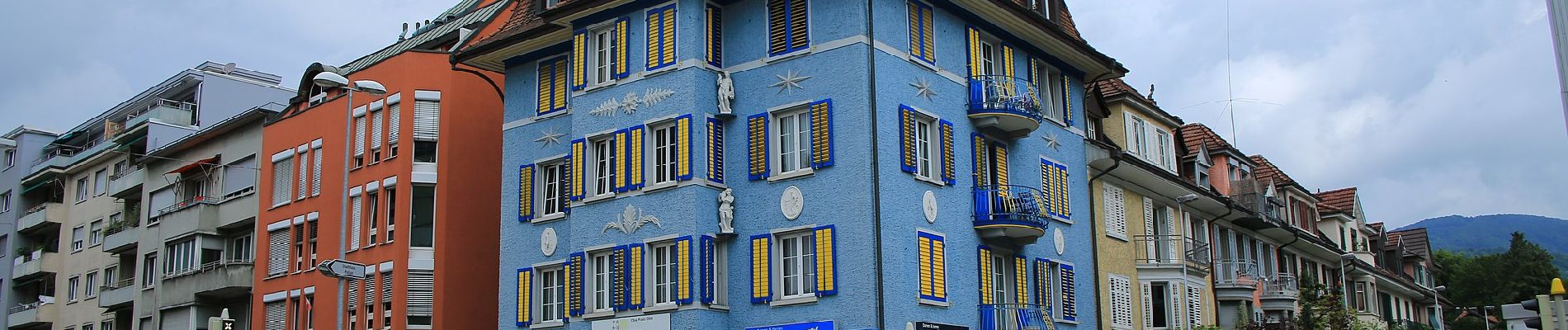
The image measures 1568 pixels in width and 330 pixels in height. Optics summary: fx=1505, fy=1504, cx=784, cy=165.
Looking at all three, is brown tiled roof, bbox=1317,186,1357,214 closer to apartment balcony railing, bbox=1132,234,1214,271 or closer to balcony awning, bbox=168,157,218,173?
apartment balcony railing, bbox=1132,234,1214,271

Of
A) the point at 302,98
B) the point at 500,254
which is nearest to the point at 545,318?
the point at 500,254

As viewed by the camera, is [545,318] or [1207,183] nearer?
[545,318]

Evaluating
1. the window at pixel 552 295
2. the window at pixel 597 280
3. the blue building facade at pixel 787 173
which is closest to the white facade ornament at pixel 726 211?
the blue building facade at pixel 787 173

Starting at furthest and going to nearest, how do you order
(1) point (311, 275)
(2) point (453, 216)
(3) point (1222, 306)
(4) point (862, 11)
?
(3) point (1222, 306) < (1) point (311, 275) < (2) point (453, 216) < (4) point (862, 11)

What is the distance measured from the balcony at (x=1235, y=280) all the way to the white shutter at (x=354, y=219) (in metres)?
24.7

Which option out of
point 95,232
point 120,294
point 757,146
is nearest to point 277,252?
point 120,294

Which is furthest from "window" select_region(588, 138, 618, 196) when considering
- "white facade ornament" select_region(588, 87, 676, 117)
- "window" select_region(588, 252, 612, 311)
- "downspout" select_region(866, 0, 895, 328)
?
"downspout" select_region(866, 0, 895, 328)

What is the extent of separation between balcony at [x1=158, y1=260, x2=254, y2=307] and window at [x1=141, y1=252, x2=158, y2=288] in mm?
1899

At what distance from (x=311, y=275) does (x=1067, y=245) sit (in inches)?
826

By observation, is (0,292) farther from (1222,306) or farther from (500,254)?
(1222,306)

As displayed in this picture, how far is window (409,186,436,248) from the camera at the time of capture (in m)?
38.9

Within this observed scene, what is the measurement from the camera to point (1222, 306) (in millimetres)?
45000

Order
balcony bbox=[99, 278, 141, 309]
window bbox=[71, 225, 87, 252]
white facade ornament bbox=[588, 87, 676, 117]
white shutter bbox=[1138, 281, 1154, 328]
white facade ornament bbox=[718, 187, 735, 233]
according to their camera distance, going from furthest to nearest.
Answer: window bbox=[71, 225, 87, 252] < balcony bbox=[99, 278, 141, 309] < white shutter bbox=[1138, 281, 1154, 328] < white facade ornament bbox=[588, 87, 676, 117] < white facade ornament bbox=[718, 187, 735, 233]

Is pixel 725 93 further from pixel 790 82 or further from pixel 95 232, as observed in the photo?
A: pixel 95 232
